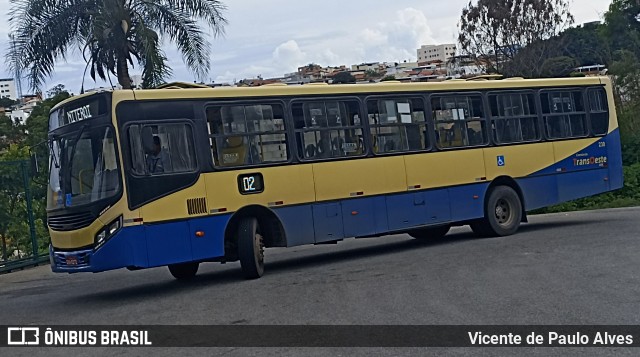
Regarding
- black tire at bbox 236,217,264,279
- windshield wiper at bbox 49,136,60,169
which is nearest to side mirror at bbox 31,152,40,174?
windshield wiper at bbox 49,136,60,169

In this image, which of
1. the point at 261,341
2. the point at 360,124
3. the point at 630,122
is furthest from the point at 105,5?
the point at 630,122

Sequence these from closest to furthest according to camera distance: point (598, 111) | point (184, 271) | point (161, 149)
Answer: point (161, 149) → point (184, 271) → point (598, 111)

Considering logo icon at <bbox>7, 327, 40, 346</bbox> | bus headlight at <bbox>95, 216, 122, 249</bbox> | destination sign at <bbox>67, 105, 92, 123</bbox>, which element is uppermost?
destination sign at <bbox>67, 105, 92, 123</bbox>

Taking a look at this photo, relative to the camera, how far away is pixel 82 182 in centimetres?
1305

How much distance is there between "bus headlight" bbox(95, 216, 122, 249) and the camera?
12.5m

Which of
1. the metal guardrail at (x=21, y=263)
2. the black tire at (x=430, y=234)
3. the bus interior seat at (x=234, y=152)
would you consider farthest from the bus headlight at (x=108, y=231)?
the metal guardrail at (x=21, y=263)

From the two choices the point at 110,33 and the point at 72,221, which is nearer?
the point at 72,221

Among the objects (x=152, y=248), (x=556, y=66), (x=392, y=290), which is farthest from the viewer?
(x=556, y=66)

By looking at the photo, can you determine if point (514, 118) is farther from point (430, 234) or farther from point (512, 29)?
point (512, 29)

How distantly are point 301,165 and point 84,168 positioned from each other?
11.9ft

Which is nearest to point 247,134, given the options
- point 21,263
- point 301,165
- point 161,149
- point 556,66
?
point 301,165

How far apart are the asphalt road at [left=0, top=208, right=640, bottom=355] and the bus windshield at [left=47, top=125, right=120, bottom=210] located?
5.22ft

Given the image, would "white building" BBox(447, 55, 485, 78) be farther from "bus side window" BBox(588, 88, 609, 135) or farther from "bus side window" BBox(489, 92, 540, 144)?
"bus side window" BBox(489, 92, 540, 144)

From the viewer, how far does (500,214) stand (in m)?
18.2
